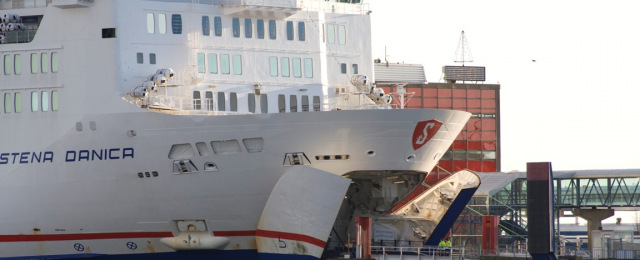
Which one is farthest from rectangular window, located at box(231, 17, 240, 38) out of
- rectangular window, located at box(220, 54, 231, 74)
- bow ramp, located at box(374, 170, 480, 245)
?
bow ramp, located at box(374, 170, 480, 245)

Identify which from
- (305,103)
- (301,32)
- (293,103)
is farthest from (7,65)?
(305,103)

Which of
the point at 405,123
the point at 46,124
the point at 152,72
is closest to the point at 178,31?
the point at 152,72

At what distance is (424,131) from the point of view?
38.1m

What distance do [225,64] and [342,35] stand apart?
13.8 feet

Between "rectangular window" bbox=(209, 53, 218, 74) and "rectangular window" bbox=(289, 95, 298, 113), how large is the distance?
2.50m

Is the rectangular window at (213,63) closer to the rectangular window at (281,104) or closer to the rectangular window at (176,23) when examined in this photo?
the rectangular window at (176,23)

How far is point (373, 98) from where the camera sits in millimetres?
40812

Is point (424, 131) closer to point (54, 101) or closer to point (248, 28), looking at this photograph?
point (248, 28)

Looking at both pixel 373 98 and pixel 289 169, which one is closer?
pixel 289 169

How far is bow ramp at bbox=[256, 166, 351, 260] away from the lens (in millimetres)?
37062

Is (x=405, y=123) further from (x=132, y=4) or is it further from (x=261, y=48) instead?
(x=132, y=4)

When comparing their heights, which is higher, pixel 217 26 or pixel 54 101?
pixel 217 26

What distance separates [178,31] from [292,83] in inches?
153

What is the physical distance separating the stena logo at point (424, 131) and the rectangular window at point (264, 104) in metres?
5.05
